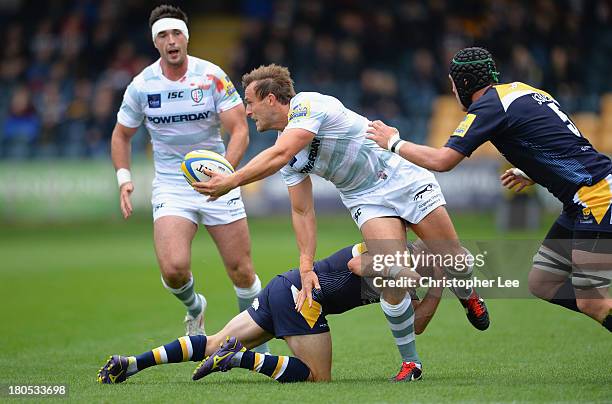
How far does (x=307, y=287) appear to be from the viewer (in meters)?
7.07

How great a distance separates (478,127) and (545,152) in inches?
19.9

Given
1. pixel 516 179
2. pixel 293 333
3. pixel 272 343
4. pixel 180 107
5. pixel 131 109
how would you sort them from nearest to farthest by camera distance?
pixel 293 333, pixel 516 179, pixel 180 107, pixel 131 109, pixel 272 343

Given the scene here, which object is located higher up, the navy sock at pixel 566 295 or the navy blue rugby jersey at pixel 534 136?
the navy blue rugby jersey at pixel 534 136

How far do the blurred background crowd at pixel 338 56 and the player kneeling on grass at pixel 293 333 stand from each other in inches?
525

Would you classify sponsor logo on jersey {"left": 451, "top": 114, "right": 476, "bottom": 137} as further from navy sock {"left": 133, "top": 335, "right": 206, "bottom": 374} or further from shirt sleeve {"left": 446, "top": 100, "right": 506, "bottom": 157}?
navy sock {"left": 133, "top": 335, "right": 206, "bottom": 374}

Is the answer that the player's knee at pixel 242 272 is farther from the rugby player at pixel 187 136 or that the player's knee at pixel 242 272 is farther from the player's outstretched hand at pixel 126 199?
the player's outstretched hand at pixel 126 199

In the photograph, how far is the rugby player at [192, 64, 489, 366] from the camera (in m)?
7.09

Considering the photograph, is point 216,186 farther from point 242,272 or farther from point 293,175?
point 242,272

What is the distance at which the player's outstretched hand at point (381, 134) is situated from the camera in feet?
22.7

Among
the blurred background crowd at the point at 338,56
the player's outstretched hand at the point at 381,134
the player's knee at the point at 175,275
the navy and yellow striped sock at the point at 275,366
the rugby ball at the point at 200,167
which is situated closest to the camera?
the navy and yellow striped sock at the point at 275,366

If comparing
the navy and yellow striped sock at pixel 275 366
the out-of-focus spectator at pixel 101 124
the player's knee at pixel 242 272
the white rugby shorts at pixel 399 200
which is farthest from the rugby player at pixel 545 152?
the out-of-focus spectator at pixel 101 124

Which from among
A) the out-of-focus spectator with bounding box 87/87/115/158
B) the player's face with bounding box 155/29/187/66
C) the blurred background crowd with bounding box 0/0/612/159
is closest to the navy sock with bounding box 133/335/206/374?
the player's face with bounding box 155/29/187/66

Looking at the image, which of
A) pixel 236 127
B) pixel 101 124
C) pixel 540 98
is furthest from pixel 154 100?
pixel 101 124

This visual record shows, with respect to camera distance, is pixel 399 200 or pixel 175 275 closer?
pixel 399 200
